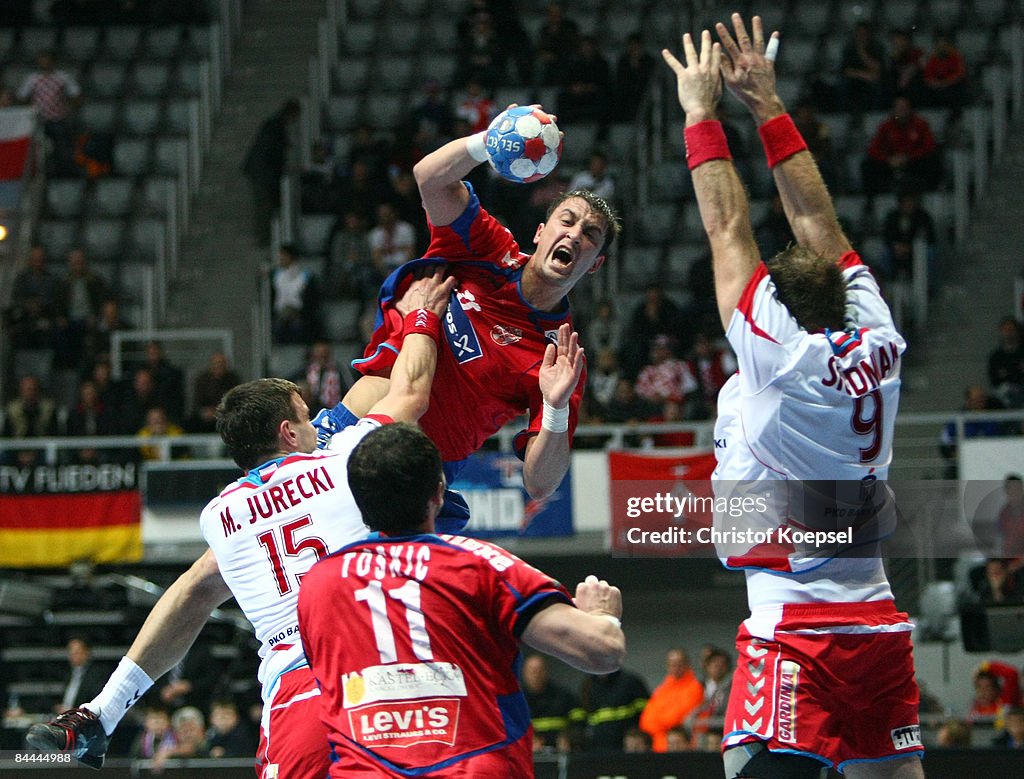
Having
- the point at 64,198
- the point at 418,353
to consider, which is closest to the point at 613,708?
the point at 418,353

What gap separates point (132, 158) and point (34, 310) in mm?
3384

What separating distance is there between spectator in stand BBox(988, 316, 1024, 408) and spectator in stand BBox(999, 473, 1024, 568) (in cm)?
251

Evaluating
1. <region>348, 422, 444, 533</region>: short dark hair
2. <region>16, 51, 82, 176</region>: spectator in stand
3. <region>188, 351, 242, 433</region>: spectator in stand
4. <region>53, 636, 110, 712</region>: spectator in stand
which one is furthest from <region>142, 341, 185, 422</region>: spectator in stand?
<region>348, 422, 444, 533</region>: short dark hair

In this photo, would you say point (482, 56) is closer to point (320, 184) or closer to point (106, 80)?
point (320, 184)

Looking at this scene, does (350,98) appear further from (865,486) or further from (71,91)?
(865,486)

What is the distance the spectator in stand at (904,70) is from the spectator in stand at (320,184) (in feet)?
22.2

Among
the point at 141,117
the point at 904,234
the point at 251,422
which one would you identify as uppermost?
the point at 141,117

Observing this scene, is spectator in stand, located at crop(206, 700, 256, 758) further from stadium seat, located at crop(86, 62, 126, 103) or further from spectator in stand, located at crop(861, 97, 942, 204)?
stadium seat, located at crop(86, 62, 126, 103)

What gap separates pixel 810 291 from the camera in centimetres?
538

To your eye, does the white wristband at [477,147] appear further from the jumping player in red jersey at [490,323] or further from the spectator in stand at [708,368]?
the spectator in stand at [708,368]

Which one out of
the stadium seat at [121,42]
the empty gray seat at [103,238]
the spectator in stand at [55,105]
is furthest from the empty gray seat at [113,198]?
the stadium seat at [121,42]

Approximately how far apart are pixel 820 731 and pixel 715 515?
899 millimetres

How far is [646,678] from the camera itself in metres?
16.6

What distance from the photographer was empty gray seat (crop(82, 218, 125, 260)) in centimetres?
1950
